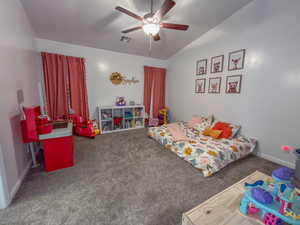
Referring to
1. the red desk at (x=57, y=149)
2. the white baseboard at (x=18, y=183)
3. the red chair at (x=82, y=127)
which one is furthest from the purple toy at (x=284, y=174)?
the red chair at (x=82, y=127)

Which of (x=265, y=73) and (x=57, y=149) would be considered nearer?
(x=57, y=149)

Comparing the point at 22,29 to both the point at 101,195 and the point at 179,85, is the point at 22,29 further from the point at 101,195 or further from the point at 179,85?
the point at 179,85

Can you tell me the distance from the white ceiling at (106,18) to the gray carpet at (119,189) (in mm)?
2665

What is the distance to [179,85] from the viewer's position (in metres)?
4.16

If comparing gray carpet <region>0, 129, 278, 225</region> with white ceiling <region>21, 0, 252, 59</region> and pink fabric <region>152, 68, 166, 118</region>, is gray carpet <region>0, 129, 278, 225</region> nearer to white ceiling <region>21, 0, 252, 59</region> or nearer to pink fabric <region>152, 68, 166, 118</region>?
pink fabric <region>152, 68, 166, 118</region>

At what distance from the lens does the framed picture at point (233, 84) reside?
2.63 metres

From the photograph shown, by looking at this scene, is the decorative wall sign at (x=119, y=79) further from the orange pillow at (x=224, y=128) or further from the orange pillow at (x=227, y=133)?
the orange pillow at (x=227, y=133)

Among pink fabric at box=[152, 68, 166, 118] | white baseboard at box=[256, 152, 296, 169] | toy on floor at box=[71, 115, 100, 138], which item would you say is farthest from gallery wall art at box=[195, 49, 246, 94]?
toy on floor at box=[71, 115, 100, 138]

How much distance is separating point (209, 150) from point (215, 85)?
1818mm

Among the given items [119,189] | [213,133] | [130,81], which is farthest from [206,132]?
[130,81]

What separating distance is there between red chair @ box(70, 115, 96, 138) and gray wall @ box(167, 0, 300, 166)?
3.26 metres

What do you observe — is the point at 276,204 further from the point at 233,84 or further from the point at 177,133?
the point at 233,84

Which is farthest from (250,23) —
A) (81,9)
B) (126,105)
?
(126,105)

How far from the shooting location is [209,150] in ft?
6.59
